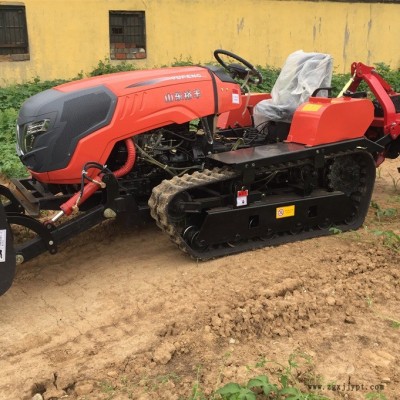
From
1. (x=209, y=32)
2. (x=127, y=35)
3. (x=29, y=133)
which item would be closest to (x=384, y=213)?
(x=29, y=133)

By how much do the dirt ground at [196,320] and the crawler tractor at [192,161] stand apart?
0.30 metres

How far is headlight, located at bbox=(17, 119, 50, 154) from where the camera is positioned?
3.98 meters

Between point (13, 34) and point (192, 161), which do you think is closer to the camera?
point (192, 161)

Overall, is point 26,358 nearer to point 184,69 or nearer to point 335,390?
point 335,390

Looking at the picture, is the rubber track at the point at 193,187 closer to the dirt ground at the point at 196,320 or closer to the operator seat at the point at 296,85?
the dirt ground at the point at 196,320

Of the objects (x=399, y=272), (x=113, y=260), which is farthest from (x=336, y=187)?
(x=113, y=260)

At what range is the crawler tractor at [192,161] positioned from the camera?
4012mm

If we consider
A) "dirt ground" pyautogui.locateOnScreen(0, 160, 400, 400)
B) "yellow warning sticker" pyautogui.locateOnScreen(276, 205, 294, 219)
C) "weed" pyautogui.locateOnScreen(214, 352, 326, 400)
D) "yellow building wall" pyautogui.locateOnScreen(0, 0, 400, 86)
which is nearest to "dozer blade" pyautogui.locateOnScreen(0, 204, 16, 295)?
"dirt ground" pyautogui.locateOnScreen(0, 160, 400, 400)

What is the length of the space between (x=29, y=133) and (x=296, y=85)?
2.58 m

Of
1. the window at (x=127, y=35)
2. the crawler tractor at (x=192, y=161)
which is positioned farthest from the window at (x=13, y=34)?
the crawler tractor at (x=192, y=161)

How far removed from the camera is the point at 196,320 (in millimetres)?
3592

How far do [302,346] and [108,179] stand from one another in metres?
1.81

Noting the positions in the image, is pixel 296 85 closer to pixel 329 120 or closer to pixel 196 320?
pixel 329 120

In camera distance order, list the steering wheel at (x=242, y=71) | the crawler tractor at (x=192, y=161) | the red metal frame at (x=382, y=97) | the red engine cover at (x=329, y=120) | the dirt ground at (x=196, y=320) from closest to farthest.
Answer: the dirt ground at (x=196, y=320) < the crawler tractor at (x=192, y=161) < the red engine cover at (x=329, y=120) < the steering wheel at (x=242, y=71) < the red metal frame at (x=382, y=97)
